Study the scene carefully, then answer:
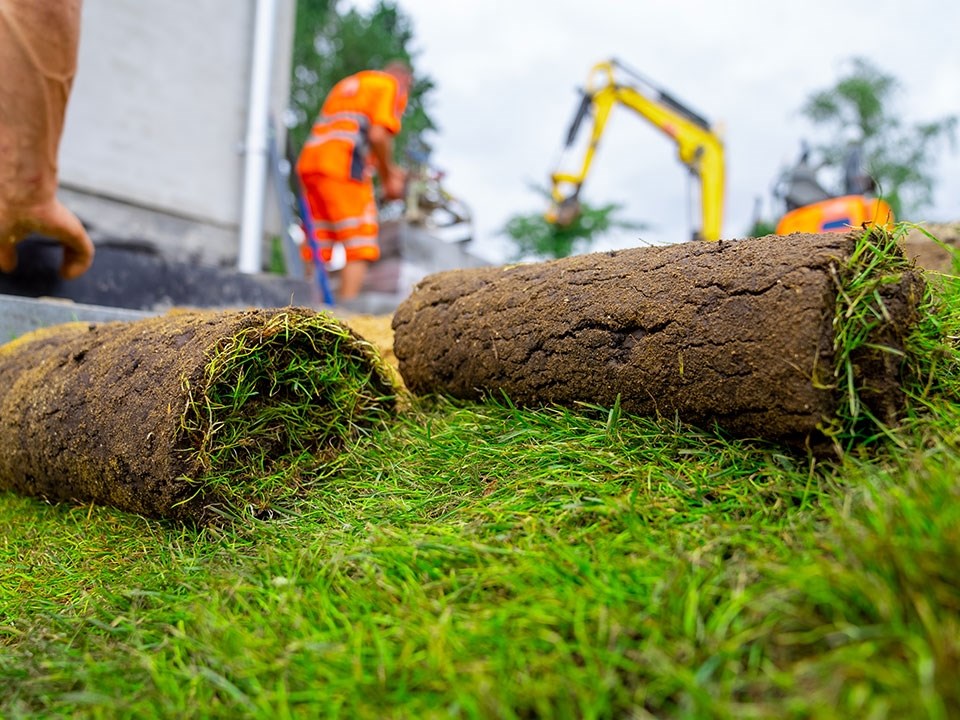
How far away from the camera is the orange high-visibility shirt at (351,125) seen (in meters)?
5.97

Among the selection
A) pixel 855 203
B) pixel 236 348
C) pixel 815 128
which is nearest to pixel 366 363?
pixel 236 348

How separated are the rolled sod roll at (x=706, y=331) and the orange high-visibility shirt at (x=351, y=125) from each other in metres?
4.36

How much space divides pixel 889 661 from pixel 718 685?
0.20m

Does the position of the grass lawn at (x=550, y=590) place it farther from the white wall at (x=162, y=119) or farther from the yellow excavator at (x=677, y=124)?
Result: the yellow excavator at (x=677, y=124)

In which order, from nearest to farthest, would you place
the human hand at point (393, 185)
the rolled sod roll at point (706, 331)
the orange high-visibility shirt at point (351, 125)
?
1. the rolled sod roll at point (706, 331)
2. the orange high-visibility shirt at point (351, 125)
3. the human hand at point (393, 185)

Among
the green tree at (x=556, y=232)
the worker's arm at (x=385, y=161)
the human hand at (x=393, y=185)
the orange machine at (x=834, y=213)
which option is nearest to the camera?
the orange machine at (x=834, y=213)

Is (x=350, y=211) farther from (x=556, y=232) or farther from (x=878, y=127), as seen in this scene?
(x=878, y=127)

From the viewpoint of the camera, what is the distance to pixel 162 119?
19.0 feet

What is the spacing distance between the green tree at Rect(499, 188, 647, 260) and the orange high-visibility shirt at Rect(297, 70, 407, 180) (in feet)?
33.6

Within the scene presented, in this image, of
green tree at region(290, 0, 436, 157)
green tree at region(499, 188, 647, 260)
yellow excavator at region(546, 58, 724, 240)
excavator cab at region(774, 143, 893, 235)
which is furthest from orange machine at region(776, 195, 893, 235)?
green tree at region(290, 0, 436, 157)

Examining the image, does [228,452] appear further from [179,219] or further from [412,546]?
[179,219]

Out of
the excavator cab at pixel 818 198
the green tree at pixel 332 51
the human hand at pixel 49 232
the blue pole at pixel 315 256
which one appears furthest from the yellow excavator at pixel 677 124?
the green tree at pixel 332 51

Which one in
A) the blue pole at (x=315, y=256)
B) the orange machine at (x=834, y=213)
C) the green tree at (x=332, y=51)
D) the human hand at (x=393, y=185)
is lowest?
the blue pole at (x=315, y=256)

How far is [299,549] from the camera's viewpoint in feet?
4.81
